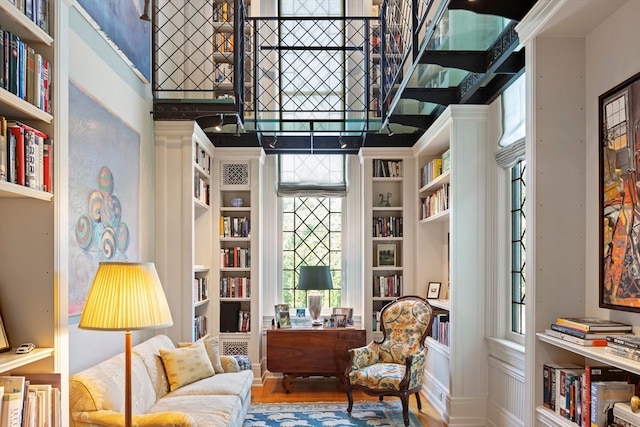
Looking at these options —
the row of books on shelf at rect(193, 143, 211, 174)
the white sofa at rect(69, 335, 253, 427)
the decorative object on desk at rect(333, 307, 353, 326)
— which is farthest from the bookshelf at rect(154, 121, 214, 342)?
the decorative object on desk at rect(333, 307, 353, 326)

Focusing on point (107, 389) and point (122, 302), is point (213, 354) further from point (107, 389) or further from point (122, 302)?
point (122, 302)

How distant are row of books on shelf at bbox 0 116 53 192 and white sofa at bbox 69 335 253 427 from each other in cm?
127

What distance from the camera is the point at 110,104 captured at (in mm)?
3801

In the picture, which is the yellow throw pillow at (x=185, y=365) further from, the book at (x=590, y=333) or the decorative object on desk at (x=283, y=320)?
the book at (x=590, y=333)

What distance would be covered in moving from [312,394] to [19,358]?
12.9 feet

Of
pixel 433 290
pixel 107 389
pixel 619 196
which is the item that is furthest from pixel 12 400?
pixel 433 290

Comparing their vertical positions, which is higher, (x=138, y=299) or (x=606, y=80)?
(x=606, y=80)

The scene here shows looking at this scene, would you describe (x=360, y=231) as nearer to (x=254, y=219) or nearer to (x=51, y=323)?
(x=254, y=219)

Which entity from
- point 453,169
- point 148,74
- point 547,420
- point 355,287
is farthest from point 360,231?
point 547,420

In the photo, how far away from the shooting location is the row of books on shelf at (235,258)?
19.9 ft

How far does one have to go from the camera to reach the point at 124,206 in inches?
158

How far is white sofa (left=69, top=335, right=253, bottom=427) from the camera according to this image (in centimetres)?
288

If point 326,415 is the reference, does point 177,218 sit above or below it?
above

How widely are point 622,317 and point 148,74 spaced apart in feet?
12.8
